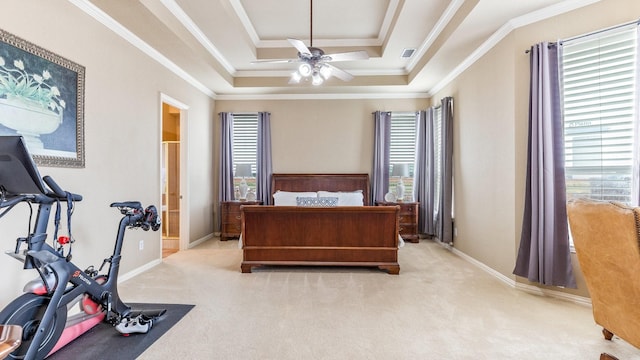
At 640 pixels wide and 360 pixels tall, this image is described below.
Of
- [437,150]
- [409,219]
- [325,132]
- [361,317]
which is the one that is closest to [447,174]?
[437,150]

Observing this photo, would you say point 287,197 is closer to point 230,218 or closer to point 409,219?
point 230,218

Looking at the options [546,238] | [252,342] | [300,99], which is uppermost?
[300,99]

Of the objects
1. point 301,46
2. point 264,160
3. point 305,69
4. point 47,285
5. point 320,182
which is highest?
point 301,46

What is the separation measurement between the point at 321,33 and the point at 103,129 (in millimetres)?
3077

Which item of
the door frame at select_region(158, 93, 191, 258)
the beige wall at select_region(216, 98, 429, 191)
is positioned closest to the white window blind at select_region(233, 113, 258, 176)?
the beige wall at select_region(216, 98, 429, 191)

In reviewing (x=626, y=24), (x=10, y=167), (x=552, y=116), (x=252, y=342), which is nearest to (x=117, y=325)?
(x=252, y=342)

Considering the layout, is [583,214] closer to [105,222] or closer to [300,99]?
[105,222]

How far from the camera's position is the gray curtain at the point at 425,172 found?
221 inches

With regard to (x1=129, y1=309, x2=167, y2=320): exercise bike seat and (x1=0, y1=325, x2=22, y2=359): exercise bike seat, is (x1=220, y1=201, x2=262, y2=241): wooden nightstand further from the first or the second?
(x1=0, y1=325, x2=22, y2=359): exercise bike seat

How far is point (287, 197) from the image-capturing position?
5762mm

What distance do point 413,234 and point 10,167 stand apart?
5.31 meters

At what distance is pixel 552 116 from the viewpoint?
302 cm

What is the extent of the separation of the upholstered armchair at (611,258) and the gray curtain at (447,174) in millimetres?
2907

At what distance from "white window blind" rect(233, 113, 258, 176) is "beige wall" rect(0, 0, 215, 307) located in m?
1.55
